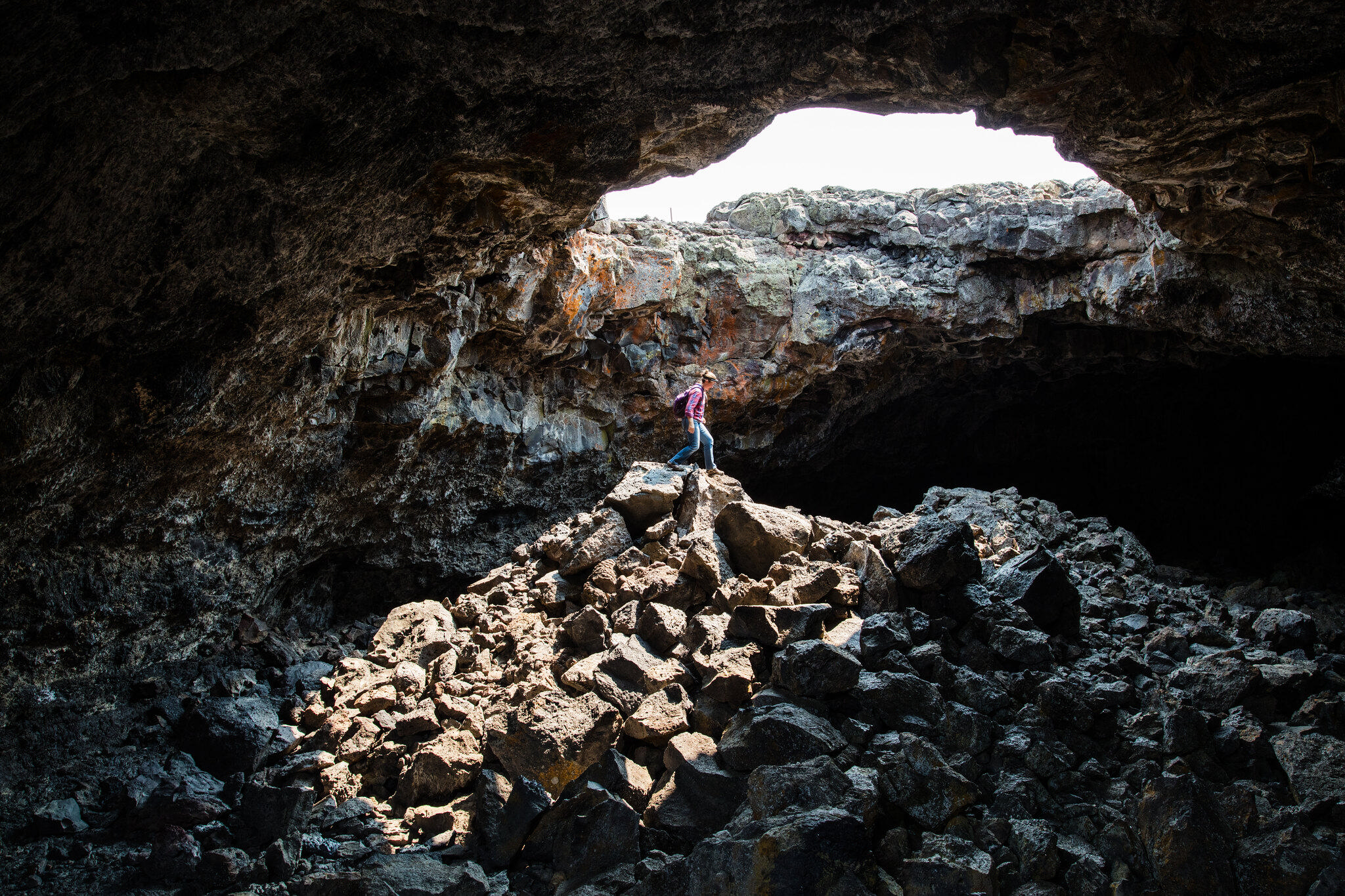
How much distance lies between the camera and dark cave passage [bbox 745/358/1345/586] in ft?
31.3

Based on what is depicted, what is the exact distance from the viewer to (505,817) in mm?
3641

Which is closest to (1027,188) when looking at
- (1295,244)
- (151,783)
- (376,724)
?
(1295,244)

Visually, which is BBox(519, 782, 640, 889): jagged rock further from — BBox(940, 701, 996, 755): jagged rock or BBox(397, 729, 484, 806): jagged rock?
BBox(940, 701, 996, 755): jagged rock

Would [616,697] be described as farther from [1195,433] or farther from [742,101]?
[1195,433]

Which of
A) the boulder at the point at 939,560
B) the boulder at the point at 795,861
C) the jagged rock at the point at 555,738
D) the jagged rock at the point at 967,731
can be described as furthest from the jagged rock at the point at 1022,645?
the jagged rock at the point at 555,738

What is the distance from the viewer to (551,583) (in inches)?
213

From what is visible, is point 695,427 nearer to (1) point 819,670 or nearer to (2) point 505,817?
(1) point 819,670

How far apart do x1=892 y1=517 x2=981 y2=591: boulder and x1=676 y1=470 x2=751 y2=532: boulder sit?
145 cm

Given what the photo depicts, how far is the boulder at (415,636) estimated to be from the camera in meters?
5.22

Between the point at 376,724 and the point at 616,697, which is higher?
the point at 616,697

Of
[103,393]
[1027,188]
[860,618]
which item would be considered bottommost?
[860,618]

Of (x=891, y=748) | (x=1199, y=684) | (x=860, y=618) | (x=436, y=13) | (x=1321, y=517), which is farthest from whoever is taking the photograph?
(x=1321, y=517)

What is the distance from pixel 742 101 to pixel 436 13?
4.95ft

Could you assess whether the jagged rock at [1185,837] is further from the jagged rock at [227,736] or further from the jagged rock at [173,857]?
the jagged rock at [227,736]
